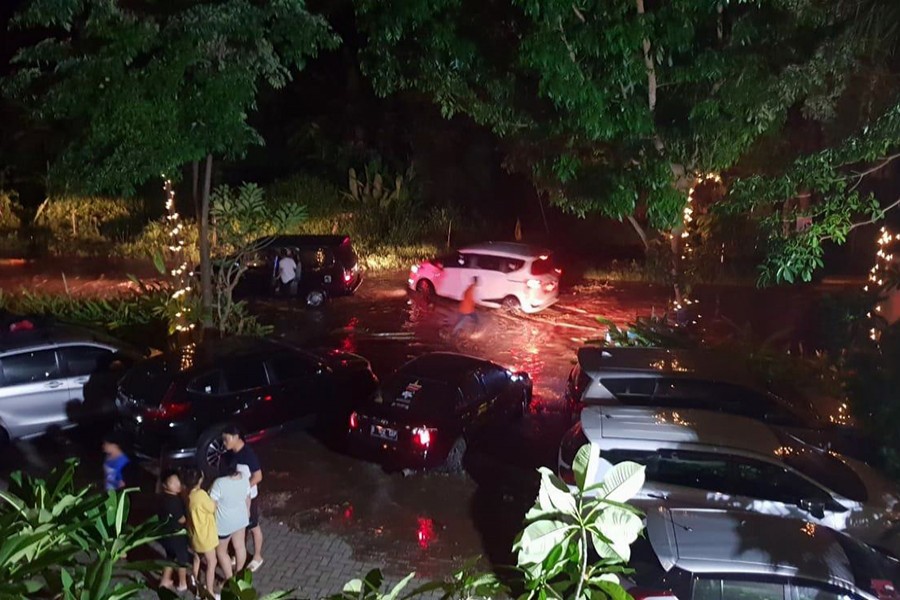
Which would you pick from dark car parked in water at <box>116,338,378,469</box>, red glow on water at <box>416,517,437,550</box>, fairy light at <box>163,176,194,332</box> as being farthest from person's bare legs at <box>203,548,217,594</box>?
fairy light at <box>163,176,194,332</box>

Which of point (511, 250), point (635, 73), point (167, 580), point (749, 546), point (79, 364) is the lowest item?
point (167, 580)

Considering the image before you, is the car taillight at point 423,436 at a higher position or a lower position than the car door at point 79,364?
lower

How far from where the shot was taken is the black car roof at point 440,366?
1140cm

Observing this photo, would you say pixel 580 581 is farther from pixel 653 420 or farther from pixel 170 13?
pixel 170 13

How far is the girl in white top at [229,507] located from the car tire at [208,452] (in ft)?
1.42

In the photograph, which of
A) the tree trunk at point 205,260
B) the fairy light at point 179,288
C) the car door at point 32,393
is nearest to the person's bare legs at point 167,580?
the car door at point 32,393

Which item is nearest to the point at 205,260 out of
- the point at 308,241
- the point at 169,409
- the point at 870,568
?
the point at 169,409

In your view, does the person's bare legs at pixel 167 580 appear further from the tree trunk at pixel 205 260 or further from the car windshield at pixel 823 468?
the tree trunk at pixel 205 260

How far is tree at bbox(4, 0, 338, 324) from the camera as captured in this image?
484 inches

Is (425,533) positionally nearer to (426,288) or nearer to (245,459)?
(245,459)

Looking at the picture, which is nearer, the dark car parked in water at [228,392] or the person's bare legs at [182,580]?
the person's bare legs at [182,580]

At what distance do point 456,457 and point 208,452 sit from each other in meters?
3.14

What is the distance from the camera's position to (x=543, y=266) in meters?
19.2

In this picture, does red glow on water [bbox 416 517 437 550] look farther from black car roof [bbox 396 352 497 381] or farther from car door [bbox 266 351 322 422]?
car door [bbox 266 351 322 422]
